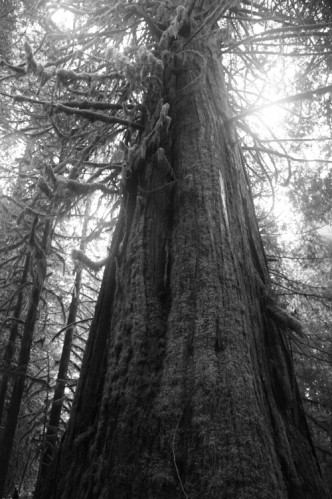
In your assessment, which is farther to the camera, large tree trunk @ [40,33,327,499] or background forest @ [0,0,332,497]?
background forest @ [0,0,332,497]

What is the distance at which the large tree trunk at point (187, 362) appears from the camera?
1676 millimetres

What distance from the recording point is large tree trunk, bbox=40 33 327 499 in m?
1.68

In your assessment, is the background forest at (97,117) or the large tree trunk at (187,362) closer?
the large tree trunk at (187,362)

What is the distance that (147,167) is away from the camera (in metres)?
3.05

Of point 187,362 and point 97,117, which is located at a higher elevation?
point 97,117

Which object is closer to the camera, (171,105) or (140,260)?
(140,260)

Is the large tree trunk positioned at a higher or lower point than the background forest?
lower

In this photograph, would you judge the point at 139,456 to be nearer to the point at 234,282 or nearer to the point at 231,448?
the point at 231,448

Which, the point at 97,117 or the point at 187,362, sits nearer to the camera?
the point at 187,362

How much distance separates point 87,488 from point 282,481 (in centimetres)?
85

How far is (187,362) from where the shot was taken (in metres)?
1.98

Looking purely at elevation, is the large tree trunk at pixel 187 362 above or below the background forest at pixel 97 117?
below

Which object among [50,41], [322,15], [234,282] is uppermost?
A: [322,15]

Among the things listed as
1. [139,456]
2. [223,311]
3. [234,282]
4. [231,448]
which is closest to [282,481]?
[231,448]
